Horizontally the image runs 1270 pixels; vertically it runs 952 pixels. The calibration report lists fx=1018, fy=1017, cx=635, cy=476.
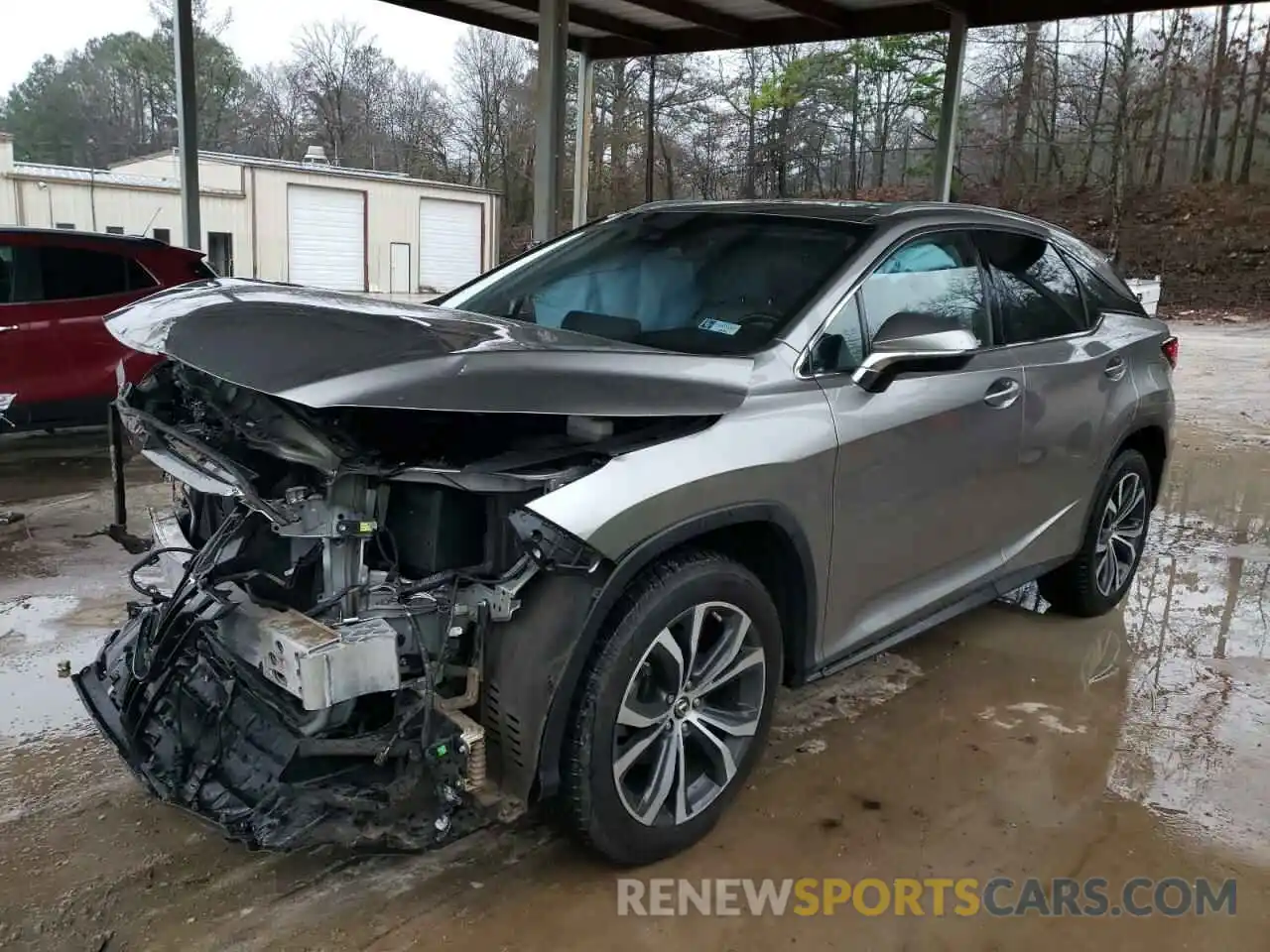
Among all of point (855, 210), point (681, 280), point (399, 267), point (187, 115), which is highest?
point (187, 115)

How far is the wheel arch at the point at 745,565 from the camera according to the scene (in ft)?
7.79

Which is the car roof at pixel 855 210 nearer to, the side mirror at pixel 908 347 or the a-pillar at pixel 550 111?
the side mirror at pixel 908 347

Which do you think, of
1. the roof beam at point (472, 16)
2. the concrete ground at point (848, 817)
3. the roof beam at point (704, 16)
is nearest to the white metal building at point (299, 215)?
the roof beam at point (472, 16)

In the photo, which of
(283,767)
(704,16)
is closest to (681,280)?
(283,767)

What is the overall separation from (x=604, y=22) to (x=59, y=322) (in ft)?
19.9

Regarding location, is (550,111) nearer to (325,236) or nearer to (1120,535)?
(1120,535)

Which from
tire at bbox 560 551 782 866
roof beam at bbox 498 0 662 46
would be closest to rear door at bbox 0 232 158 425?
roof beam at bbox 498 0 662 46

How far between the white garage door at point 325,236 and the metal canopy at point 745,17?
18.8 meters

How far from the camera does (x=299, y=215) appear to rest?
28016 millimetres

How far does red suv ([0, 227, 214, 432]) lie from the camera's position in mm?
6816

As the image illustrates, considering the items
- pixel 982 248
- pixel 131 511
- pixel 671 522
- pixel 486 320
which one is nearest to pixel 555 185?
pixel 131 511

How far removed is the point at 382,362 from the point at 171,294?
1239mm

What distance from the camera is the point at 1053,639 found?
14.8 feet

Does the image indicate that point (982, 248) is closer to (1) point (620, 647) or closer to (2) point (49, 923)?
(1) point (620, 647)
